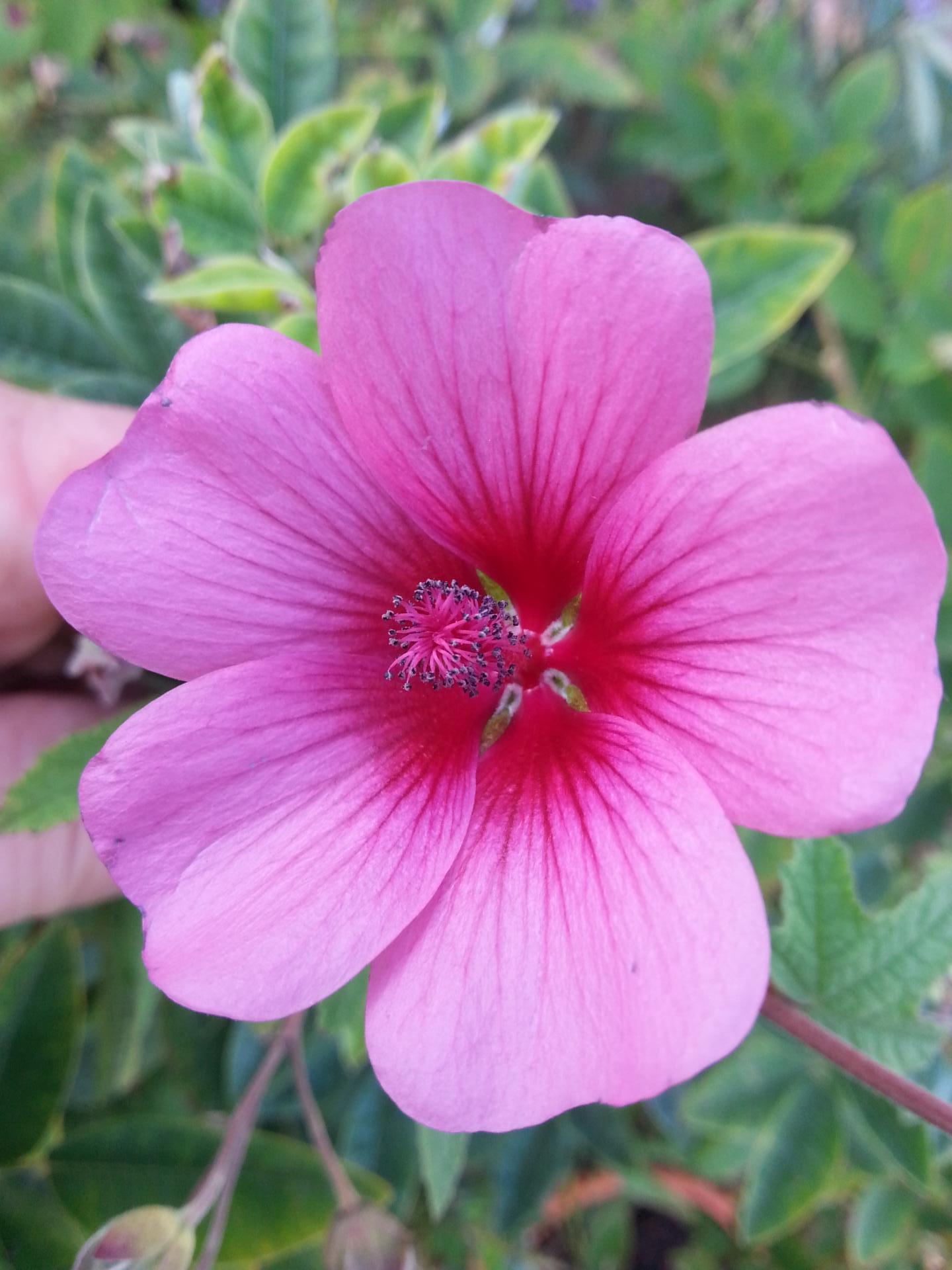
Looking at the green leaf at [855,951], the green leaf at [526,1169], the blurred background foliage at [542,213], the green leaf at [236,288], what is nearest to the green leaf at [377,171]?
the blurred background foliage at [542,213]

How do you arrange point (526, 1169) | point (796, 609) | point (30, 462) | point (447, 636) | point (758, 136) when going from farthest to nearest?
point (758, 136) < point (526, 1169) < point (30, 462) < point (447, 636) < point (796, 609)

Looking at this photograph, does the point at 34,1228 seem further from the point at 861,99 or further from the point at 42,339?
the point at 861,99

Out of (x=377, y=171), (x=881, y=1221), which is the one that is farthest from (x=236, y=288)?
(x=881, y=1221)

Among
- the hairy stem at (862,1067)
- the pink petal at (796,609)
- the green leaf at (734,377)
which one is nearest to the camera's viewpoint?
the pink petal at (796,609)

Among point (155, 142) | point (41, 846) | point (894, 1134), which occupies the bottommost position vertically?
point (894, 1134)

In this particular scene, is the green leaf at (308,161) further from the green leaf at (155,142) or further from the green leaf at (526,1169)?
the green leaf at (526,1169)

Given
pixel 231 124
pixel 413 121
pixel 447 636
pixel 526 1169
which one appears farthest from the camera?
pixel 526 1169

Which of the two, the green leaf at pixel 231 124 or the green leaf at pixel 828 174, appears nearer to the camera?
the green leaf at pixel 231 124

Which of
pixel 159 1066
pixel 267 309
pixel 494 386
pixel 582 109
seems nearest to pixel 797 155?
pixel 582 109
